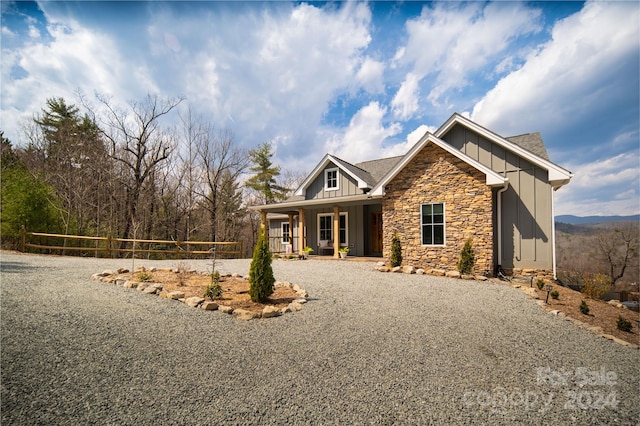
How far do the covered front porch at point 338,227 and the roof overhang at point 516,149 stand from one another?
14.4 ft

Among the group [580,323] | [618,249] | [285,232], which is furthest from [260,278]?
[618,249]

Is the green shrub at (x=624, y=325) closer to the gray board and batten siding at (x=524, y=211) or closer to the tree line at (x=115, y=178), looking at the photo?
the gray board and batten siding at (x=524, y=211)

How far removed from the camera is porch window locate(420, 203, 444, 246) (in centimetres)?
981

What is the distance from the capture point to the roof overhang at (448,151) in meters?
8.69

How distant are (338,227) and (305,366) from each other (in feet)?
33.9

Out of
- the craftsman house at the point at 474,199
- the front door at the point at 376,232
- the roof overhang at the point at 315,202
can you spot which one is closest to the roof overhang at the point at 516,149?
the craftsman house at the point at 474,199

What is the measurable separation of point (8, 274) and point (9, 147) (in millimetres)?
21643

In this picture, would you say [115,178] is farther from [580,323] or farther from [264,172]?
[580,323]

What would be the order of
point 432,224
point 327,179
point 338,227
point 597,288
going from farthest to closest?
point 327,179 < point 338,227 < point 432,224 < point 597,288

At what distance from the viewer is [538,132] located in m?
11.4

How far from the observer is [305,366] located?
3.11 metres

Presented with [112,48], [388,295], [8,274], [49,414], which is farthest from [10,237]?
[388,295]

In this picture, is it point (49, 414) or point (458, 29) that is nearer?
point (49, 414)

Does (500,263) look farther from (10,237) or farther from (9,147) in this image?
(9,147)
